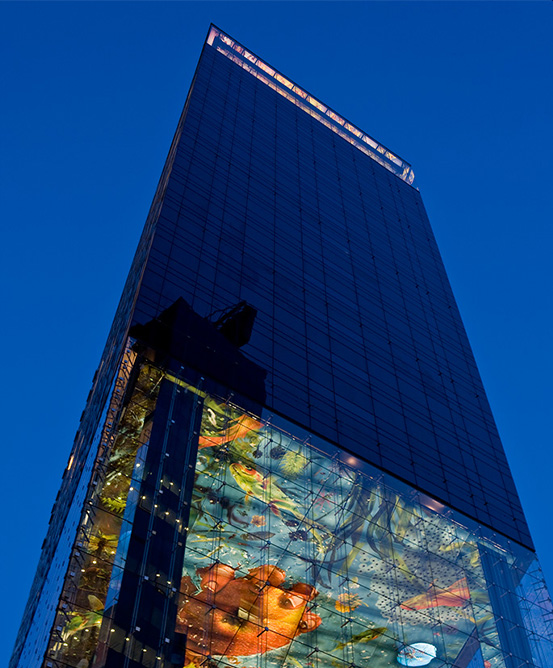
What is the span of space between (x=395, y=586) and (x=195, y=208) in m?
20.9

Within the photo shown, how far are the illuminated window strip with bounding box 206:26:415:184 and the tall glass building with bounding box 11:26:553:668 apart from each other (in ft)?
52.3

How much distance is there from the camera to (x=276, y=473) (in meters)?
28.4

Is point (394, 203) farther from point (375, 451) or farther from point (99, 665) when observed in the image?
point (99, 665)

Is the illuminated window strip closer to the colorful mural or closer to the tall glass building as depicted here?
the tall glass building

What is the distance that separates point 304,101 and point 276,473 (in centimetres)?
4592

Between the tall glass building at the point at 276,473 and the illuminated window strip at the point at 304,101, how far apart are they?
15942 mm

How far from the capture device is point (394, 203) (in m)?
61.0

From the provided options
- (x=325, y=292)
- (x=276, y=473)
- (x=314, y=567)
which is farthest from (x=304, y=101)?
(x=314, y=567)

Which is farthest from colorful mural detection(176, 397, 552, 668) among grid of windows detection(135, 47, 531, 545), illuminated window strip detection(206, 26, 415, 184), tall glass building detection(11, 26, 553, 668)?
illuminated window strip detection(206, 26, 415, 184)

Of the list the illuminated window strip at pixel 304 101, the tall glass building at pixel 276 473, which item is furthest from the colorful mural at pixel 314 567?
the illuminated window strip at pixel 304 101

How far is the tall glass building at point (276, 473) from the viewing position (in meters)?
23.0

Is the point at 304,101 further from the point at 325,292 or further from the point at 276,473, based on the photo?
the point at 276,473

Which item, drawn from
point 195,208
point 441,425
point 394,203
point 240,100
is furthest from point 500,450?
Answer: point 240,100

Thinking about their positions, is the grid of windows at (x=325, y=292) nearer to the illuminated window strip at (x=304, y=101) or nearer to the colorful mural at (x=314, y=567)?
the colorful mural at (x=314, y=567)
